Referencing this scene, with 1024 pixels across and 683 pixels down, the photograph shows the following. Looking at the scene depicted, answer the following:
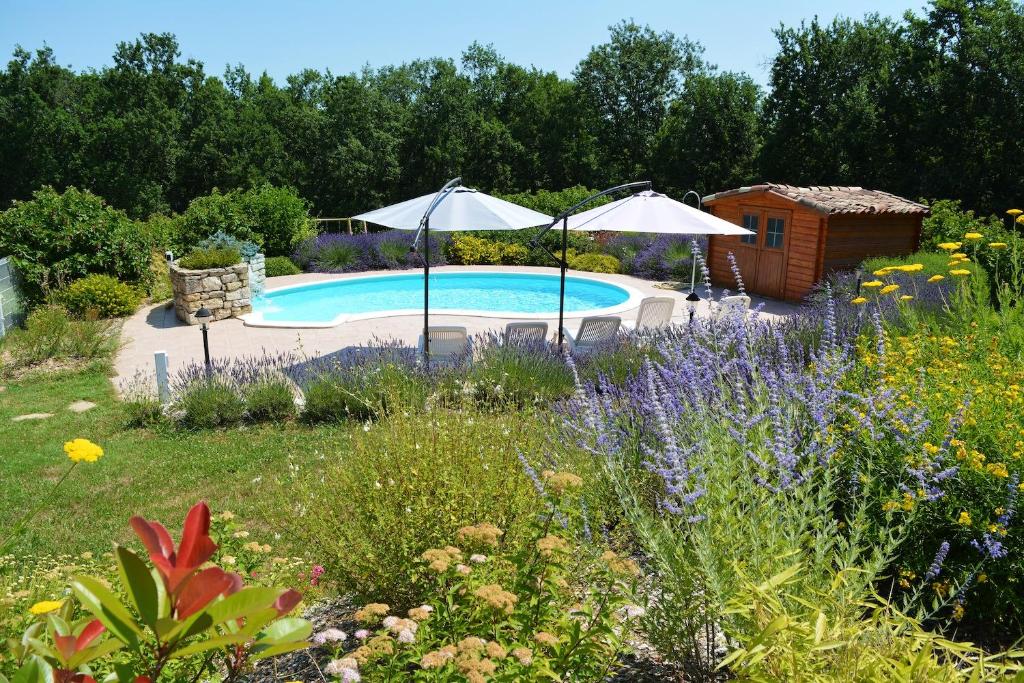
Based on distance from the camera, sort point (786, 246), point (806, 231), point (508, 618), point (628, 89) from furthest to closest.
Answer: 1. point (628, 89)
2. point (786, 246)
3. point (806, 231)
4. point (508, 618)

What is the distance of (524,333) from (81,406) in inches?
184

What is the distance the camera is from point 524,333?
26.9ft

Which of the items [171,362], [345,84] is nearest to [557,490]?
[171,362]

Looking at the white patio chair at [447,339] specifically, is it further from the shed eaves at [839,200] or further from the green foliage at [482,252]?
the green foliage at [482,252]

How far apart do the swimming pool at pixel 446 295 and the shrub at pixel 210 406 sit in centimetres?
676

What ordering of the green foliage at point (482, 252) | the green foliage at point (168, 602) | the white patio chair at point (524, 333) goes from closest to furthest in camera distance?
the green foliage at point (168, 602), the white patio chair at point (524, 333), the green foliage at point (482, 252)

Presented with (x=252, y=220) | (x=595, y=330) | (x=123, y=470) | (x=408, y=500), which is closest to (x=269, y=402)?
(x=123, y=470)

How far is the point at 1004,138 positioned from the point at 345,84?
26079 millimetres

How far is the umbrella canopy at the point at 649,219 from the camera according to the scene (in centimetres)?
842

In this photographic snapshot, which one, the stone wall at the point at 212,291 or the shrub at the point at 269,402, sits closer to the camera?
the shrub at the point at 269,402

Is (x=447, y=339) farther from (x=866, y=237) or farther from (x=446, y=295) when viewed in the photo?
(x=866, y=237)

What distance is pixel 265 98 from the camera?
3838 centimetres

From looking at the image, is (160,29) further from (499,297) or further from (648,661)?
(648,661)

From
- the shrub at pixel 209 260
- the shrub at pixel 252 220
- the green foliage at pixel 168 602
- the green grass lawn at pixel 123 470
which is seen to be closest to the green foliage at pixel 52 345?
the green grass lawn at pixel 123 470
